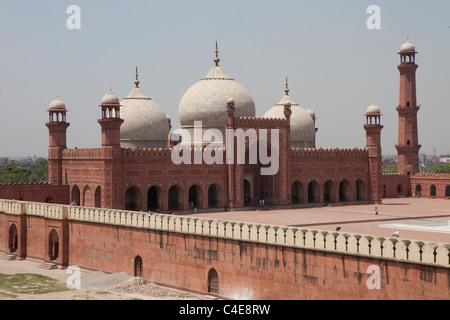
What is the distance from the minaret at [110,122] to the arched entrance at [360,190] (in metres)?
14.7

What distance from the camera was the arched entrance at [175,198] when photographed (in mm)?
31909

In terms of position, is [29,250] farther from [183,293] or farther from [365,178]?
[365,178]

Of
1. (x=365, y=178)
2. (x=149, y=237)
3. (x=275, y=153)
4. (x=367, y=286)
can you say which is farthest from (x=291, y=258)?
(x=365, y=178)

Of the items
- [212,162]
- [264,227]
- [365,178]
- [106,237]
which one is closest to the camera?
[264,227]

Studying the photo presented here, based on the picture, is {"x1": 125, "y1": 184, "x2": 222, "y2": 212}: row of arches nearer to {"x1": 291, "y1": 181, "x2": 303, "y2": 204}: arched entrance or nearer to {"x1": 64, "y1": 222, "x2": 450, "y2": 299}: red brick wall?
{"x1": 291, "y1": 181, "x2": 303, "y2": 204}: arched entrance

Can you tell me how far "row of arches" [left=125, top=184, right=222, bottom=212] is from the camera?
102ft

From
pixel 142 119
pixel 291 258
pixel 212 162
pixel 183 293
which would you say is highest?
pixel 142 119

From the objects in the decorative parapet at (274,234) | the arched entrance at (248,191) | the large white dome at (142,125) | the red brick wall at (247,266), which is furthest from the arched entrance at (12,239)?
the arched entrance at (248,191)

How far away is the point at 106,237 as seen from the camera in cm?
2350

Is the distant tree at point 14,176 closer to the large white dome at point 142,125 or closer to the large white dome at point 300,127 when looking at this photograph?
the large white dome at point 142,125

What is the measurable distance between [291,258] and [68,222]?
10.4 metres

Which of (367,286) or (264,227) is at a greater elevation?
(264,227)

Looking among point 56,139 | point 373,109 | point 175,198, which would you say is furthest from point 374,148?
point 56,139
